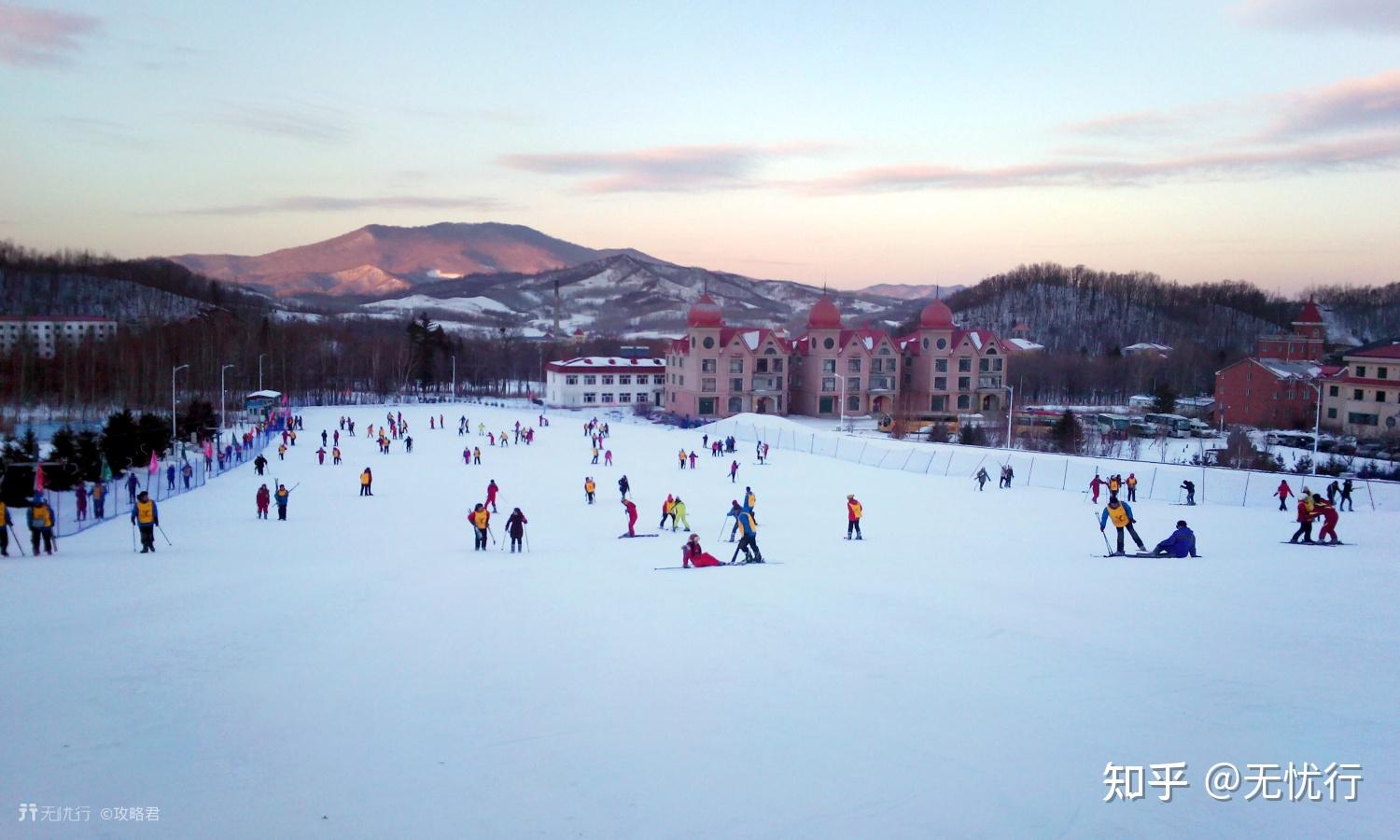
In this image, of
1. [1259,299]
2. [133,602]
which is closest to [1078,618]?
[133,602]

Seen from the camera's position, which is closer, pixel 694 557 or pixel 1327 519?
pixel 694 557

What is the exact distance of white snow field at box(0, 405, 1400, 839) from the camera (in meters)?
6.68

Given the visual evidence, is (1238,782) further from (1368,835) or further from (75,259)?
(75,259)

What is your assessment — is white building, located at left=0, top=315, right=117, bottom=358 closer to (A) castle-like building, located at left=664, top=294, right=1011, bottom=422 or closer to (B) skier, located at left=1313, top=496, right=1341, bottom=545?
(A) castle-like building, located at left=664, top=294, right=1011, bottom=422

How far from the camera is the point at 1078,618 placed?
12.1 m

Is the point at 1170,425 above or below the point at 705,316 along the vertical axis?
below

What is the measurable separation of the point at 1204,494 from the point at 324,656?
25675mm

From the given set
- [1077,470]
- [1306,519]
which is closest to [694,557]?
[1306,519]

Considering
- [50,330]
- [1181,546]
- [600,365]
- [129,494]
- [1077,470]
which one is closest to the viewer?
[1181,546]

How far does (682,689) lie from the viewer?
9156 millimetres

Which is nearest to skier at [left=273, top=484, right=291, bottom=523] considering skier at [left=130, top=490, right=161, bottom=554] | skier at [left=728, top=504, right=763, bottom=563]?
skier at [left=130, top=490, right=161, bottom=554]

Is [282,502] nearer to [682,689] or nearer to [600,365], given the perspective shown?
[682,689]

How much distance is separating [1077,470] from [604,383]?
50.3 meters

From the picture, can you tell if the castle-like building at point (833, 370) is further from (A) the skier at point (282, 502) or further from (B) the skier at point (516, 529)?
(B) the skier at point (516, 529)
